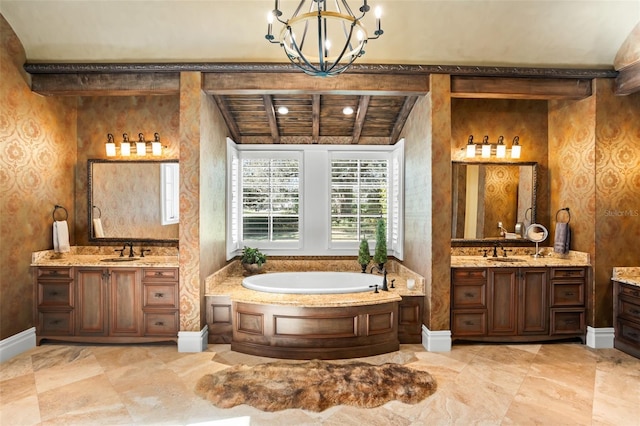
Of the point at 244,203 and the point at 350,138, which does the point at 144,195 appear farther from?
the point at 350,138

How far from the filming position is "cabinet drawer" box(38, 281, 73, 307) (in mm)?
4090

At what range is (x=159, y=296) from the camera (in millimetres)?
4062

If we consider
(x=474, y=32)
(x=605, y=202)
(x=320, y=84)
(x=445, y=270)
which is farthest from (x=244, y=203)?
(x=605, y=202)

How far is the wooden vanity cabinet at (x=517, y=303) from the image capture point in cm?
408

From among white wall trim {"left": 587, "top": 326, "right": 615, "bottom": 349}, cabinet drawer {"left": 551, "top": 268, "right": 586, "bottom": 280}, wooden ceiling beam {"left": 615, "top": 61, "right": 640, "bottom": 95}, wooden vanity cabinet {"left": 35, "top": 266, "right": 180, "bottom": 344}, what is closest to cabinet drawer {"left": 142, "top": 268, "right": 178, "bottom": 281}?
wooden vanity cabinet {"left": 35, "top": 266, "right": 180, "bottom": 344}

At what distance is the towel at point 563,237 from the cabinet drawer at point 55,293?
221 inches

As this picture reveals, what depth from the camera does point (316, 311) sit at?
3701 mm

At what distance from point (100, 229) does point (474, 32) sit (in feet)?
16.1

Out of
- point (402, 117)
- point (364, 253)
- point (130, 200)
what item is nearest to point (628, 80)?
point (402, 117)

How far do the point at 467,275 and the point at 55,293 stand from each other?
179 inches

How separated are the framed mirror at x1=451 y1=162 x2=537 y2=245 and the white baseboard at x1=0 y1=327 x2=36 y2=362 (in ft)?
16.5

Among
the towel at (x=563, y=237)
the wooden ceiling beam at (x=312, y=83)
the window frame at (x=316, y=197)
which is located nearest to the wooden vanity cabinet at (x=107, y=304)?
the window frame at (x=316, y=197)

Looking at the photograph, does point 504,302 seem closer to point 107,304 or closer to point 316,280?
point 316,280

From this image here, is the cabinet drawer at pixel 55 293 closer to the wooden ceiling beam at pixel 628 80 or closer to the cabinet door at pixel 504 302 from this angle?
the cabinet door at pixel 504 302
